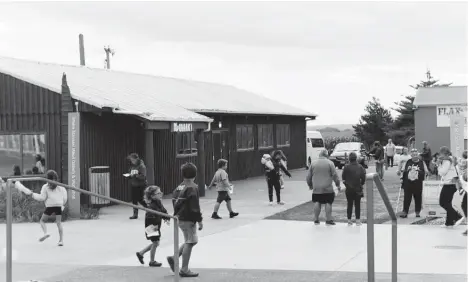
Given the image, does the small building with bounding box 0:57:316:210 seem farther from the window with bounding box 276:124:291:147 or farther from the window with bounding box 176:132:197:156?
the window with bounding box 276:124:291:147

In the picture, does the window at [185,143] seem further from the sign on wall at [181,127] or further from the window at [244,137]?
the window at [244,137]

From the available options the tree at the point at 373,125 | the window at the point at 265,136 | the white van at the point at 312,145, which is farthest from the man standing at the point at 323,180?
the tree at the point at 373,125

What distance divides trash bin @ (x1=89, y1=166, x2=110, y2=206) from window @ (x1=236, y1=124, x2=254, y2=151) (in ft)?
39.5

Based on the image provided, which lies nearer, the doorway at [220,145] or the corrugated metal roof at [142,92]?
the corrugated metal roof at [142,92]

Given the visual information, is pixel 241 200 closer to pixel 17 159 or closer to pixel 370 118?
pixel 17 159

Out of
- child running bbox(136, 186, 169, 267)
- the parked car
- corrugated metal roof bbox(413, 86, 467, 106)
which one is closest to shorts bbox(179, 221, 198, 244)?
child running bbox(136, 186, 169, 267)

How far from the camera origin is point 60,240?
45.8 ft

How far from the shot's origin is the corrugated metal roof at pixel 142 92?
21219 millimetres

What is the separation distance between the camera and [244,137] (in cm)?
3278

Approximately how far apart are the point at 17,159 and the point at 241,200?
21.4ft

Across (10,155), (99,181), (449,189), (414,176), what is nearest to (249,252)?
(449,189)

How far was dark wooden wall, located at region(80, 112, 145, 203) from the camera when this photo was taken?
2023 cm

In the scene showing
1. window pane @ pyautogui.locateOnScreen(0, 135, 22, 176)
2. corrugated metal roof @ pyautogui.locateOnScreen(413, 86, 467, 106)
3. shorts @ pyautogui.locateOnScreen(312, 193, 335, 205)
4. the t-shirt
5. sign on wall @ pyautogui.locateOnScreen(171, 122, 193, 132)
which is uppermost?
corrugated metal roof @ pyautogui.locateOnScreen(413, 86, 467, 106)

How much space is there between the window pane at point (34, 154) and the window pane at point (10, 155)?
24 cm
